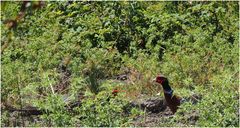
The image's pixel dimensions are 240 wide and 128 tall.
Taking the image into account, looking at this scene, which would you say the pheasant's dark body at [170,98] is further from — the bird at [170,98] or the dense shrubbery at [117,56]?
the dense shrubbery at [117,56]

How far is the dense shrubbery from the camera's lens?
3.91 metres

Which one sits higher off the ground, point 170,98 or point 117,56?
point 117,56

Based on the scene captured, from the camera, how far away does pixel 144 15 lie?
7305 millimetres

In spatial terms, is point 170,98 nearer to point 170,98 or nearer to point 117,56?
point 170,98

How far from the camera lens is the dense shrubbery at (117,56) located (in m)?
3.91

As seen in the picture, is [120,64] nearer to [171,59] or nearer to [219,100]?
[171,59]

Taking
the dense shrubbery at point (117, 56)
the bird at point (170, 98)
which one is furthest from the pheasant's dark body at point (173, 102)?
the dense shrubbery at point (117, 56)

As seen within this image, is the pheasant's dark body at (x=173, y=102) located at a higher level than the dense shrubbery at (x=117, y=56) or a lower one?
lower

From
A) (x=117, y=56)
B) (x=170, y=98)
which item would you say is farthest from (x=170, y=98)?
(x=117, y=56)

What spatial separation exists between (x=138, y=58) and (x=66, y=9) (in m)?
2.10

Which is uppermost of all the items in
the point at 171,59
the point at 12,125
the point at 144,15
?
the point at 144,15

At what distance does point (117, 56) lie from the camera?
6383 millimetres

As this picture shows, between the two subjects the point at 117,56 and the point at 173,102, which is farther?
the point at 117,56

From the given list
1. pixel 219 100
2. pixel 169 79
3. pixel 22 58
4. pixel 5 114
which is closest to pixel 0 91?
pixel 5 114
